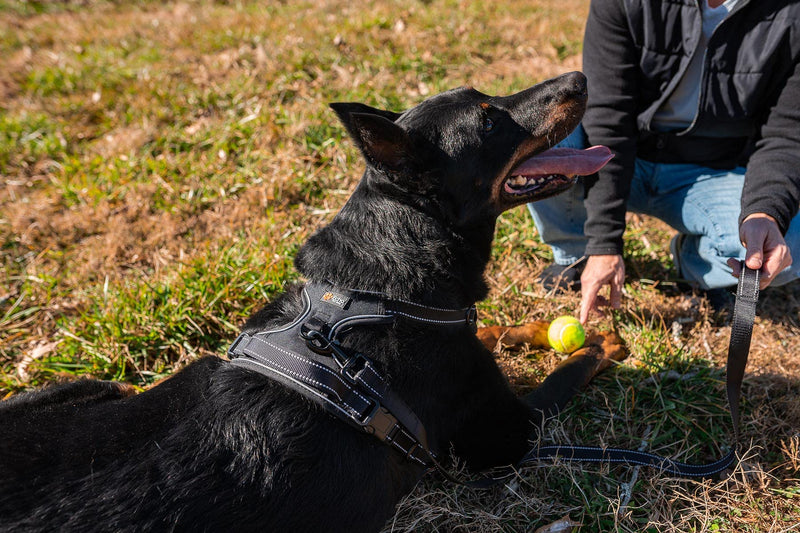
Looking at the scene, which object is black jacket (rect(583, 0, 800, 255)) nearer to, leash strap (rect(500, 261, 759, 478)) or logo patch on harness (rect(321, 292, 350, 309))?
leash strap (rect(500, 261, 759, 478))

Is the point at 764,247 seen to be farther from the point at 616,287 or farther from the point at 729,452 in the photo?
the point at 729,452

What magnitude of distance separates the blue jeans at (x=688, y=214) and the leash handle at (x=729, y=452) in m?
0.67

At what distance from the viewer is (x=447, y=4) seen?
6.76 m

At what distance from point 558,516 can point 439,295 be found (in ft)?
3.71

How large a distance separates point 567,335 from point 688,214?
3.44ft

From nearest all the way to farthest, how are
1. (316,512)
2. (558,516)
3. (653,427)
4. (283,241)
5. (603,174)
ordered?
(316,512) → (558,516) → (653,427) → (603,174) → (283,241)

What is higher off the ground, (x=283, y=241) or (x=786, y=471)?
(x=283, y=241)

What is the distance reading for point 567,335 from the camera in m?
2.93

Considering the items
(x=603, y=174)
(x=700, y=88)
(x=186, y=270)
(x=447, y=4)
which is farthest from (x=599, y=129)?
(x=447, y=4)

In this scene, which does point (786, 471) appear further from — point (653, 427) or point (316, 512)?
point (316, 512)

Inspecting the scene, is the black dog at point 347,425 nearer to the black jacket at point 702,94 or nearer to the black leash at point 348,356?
the black leash at point 348,356

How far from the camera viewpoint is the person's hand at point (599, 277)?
2922 mm

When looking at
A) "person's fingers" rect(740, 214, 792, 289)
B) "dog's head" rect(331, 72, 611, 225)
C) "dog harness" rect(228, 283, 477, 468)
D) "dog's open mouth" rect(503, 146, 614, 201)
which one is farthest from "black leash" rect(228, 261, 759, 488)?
"dog's open mouth" rect(503, 146, 614, 201)

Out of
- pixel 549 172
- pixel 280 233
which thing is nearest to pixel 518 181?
pixel 549 172
